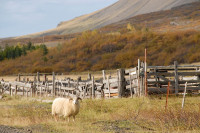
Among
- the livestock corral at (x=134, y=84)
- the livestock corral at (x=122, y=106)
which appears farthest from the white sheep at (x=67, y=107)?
the livestock corral at (x=134, y=84)

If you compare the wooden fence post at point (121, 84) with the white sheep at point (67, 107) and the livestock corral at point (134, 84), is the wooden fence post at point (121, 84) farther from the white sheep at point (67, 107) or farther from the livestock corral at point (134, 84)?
the white sheep at point (67, 107)

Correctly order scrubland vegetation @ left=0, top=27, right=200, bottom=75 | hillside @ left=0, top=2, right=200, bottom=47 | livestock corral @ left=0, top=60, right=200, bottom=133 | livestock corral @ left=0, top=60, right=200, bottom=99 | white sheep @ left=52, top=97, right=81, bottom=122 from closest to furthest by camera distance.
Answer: livestock corral @ left=0, top=60, right=200, bottom=133
white sheep @ left=52, top=97, right=81, bottom=122
livestock corral @ left=0, top=60, right=200, bottom=99
scrubland vegetation @ left=0, top=27, right=200, bottom=75
hillside @ left=0, top=2, right=200, bottom=47

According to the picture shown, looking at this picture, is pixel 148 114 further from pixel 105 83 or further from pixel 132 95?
pixel 105 83

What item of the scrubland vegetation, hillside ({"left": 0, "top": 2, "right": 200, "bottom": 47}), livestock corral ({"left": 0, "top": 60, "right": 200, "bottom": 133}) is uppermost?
hillside ({"left": 0, "top": 2, "right": 200, "bottom": 47})

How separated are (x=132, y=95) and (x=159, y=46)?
63.7m

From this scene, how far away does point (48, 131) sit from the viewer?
453 inches

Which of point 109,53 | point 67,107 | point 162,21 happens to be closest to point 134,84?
point 67,107

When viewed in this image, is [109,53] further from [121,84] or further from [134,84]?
[134,84]

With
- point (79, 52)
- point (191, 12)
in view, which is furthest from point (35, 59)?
point (191, 12)

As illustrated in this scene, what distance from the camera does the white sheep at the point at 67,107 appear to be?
14.4 metres

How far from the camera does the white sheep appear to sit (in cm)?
1438

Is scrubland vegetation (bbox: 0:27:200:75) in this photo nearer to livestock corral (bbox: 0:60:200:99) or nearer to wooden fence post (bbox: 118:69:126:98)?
livestock corral (bbox: 0:60:200:99)

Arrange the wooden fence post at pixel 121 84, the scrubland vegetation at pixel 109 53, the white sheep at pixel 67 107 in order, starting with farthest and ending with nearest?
the scrubland vegetation at pixel 109 53 → the wooden fence post at pixel 121 84 → the white sheep at pixel 67 107

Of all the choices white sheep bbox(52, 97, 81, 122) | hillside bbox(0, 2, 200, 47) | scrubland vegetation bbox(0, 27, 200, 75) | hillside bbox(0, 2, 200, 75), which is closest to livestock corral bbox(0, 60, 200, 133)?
white sheep bbox(52, 97, 81, 122)
